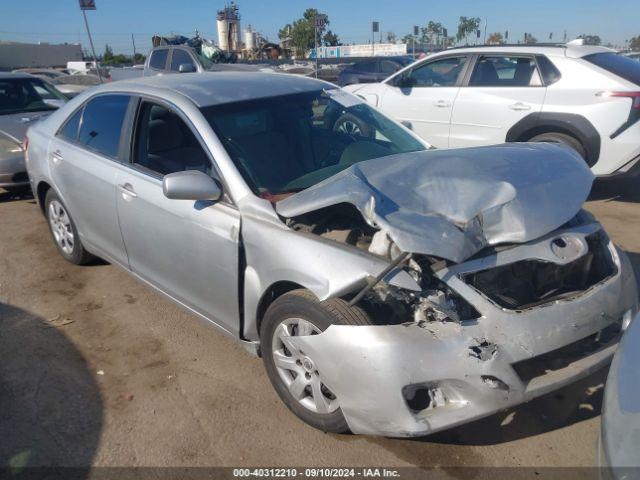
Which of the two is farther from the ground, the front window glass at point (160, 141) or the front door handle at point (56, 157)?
the front window glass at point (160, 141)

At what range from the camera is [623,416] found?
1656mm

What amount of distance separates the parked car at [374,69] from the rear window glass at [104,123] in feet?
42.1

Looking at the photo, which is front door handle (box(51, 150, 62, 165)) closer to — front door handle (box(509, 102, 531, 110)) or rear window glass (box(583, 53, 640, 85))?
front door handle (box(509, 102, 531, 110))

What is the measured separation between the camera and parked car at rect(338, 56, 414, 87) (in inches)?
645

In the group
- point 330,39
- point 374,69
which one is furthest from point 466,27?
point 374,69

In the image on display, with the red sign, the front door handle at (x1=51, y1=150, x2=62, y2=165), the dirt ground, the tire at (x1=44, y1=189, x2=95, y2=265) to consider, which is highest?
the red sign

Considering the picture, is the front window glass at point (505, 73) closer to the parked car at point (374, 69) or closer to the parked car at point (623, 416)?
the parked car at point (623, 416)

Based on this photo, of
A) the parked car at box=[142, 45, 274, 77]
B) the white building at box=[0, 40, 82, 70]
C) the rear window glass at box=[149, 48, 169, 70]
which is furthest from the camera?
the white building at box=[0, 40, 82, 70]

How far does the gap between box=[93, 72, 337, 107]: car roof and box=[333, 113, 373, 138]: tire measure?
0.31 m

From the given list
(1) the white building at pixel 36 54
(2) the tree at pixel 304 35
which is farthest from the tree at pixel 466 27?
(1) the white building at pixel 36 54

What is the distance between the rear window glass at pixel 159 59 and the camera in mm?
12977

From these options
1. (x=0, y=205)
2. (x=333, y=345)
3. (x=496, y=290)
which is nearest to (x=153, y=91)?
(x=333, y=345)

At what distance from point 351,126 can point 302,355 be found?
6.17 feet

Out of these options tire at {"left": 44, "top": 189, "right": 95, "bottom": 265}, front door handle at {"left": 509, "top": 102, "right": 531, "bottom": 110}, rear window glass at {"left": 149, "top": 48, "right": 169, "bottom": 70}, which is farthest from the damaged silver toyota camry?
rear window glass at {"left": 149, "top": 48, "right": 169, "bottom": 70}
